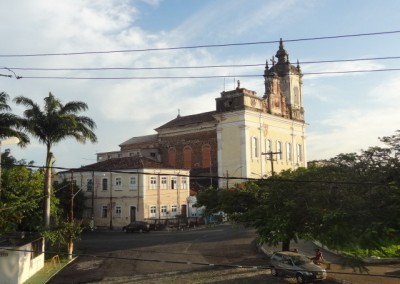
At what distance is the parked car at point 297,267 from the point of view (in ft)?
68.6

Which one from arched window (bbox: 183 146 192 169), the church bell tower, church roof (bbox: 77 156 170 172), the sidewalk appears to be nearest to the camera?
the sidewalk

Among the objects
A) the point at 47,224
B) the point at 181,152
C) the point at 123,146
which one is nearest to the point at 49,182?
the point at 47,224

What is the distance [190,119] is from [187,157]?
5.44 metres

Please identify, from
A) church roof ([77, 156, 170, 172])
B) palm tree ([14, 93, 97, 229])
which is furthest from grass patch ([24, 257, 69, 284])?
church roof ([77, 156, 170, 172])

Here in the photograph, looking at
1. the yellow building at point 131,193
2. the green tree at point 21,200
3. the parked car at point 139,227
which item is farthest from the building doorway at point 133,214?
the green tree at point 21,200

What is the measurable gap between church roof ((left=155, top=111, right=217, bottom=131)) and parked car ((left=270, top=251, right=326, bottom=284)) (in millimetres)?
37847

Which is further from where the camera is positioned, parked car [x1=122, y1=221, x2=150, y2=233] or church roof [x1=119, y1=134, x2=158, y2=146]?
church roof [x1=119, y1=134, x2=158, y2=146]

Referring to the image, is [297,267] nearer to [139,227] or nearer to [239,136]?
[139,227]

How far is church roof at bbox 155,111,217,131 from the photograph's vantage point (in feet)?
→ 202

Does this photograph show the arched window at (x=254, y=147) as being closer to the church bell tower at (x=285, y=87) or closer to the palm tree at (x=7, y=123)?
the church bell tower at (x=285, y=87)

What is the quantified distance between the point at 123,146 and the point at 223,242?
4038 centimetres

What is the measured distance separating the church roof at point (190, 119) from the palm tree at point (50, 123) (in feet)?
99.1

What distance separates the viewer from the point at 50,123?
3009 cm

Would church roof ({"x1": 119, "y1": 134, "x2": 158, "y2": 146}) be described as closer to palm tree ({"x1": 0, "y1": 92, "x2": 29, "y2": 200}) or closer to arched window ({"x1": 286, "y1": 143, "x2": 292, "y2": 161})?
arched window ({"x1": 286, "y1": 143, "x2": 292, "y2": 161})
